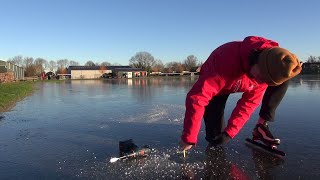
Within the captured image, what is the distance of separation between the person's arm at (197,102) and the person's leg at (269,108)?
4.06 ft

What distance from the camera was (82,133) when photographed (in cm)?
686

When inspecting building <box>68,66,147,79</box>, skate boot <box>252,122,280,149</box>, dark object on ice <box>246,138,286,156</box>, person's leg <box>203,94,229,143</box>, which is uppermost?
building <box>68,66,147,79</box>

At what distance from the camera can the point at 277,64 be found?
3.24 m

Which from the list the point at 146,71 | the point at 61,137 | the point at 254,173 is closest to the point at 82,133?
the point at 61,137

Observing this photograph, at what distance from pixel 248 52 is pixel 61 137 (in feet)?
13.3

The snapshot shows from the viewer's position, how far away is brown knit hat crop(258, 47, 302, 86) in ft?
10.5

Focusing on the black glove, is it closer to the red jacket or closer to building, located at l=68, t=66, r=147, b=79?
the red jacket

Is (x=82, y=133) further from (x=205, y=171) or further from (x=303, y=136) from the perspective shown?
(x=303, y=136)

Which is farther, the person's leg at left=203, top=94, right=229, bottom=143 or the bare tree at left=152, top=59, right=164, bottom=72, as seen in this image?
the bare tree at left=152, top=59, right=164, bottom=72

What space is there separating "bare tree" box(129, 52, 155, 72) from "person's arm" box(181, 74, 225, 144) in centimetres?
12332

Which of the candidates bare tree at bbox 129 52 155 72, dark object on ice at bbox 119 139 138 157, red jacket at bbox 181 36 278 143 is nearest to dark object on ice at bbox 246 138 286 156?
red jacket at bbox 181 36 278 143

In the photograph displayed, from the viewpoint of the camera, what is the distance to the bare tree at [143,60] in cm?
12888

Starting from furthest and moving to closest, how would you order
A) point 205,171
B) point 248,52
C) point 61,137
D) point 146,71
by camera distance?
point 146,71 → point 61,137 → point 205,171 → point 248,52

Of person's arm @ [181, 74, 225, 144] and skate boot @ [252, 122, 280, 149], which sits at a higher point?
person's arm @ [181, 74, 225, 144]
